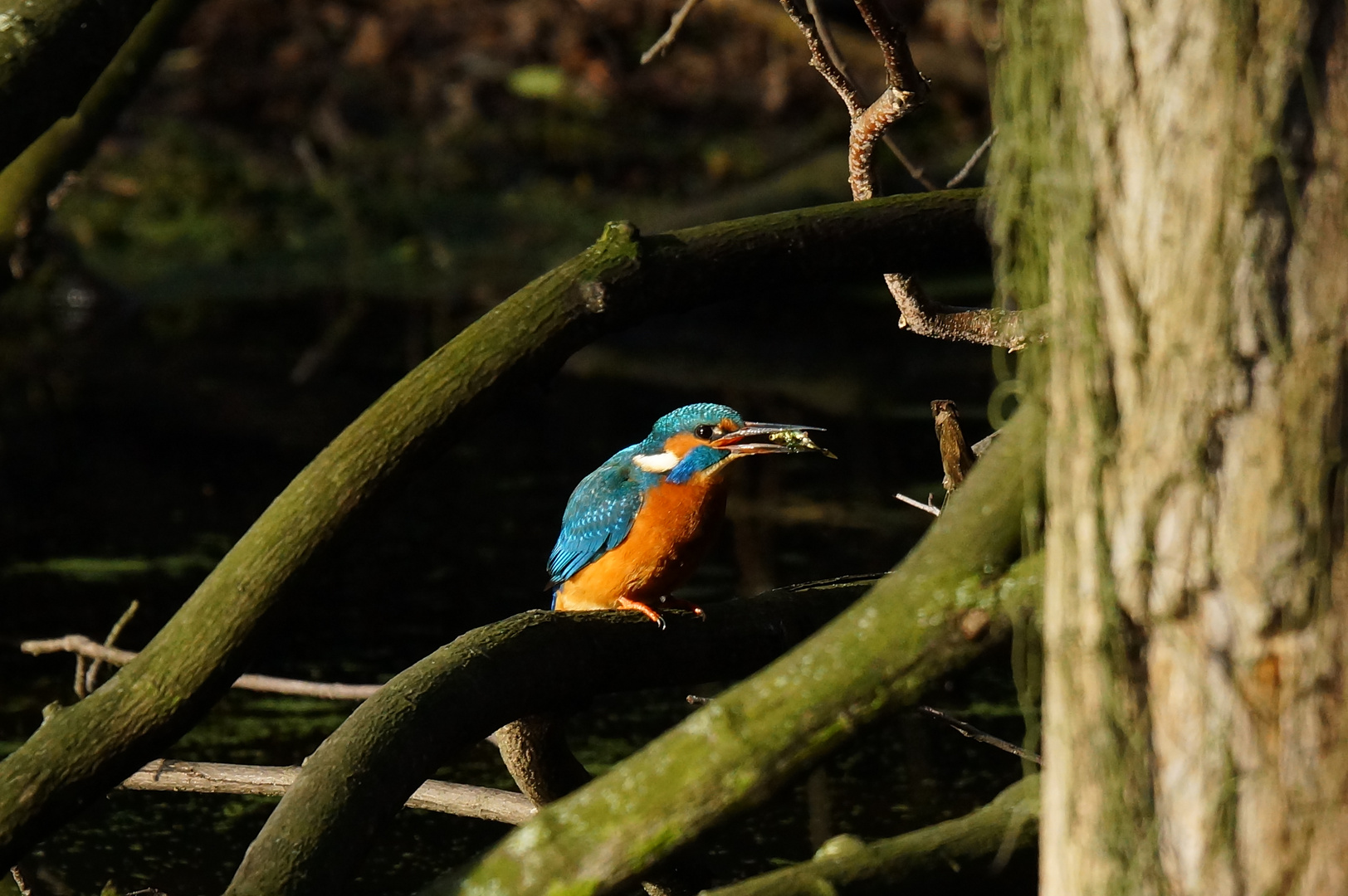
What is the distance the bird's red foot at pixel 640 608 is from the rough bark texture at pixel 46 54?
1254mm

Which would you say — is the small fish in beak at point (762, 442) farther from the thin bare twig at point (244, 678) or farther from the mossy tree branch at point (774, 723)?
the mossy tree branch at point (774, 723)

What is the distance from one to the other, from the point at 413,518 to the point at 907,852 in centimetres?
485

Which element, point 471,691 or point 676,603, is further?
point 676,603

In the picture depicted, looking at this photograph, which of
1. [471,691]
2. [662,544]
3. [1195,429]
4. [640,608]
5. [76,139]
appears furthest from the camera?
[76,139]

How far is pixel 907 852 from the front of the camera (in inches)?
87.8

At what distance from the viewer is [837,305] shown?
1030cm

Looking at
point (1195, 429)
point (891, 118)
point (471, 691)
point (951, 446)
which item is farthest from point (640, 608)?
point (1195, 429)


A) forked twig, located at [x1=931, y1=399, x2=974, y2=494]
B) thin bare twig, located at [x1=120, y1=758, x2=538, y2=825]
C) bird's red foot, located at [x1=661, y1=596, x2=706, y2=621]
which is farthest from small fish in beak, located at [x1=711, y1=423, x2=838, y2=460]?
thin bare twig, located at [x1=120, y1=758, x2=538, y2=825]

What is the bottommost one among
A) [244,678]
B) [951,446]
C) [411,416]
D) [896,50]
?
[244,678]

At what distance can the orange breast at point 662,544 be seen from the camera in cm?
354

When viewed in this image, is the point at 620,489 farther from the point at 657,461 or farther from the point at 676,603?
the point at 676,603

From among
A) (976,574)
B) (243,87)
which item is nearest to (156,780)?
(976,574)

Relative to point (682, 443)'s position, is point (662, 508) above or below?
below

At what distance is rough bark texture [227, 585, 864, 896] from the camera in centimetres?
219
